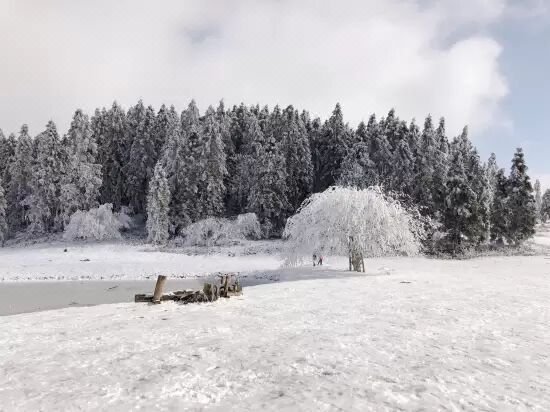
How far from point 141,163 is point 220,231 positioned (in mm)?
22405

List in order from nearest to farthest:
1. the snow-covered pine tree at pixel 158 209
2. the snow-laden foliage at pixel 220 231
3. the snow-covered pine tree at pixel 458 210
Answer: the snow-covered pine tree at pixel 458 210
the snow-laden foliage at pixel 220 231
the snow-covered pine tree at pixel 158 209

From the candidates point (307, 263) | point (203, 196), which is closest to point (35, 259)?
point (203, 196)

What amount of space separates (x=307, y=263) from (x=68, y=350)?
3105 cm

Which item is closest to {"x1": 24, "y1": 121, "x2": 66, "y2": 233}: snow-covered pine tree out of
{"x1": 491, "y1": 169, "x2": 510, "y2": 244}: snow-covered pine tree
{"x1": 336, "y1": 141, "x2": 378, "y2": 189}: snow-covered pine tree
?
{"x1": 336, "y1": 141, "x2": 378, "y2": 189}: snow-covered pine tree

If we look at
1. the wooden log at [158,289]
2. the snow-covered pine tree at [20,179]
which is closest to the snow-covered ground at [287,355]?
the wooden log at [158,289]

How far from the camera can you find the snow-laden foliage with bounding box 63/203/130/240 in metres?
55.8

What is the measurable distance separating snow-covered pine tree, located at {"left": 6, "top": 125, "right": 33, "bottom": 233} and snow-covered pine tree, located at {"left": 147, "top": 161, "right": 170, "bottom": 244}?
23.0 m

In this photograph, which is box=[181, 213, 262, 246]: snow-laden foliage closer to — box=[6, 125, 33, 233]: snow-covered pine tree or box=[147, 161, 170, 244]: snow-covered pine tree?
box=[147, 161, 170, 244]: snow-covered pine tree

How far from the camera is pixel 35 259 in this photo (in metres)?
45.3

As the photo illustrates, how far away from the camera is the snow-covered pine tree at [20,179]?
6662 centimetres

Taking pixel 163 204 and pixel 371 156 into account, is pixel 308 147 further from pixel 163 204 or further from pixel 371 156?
pixel 163 204

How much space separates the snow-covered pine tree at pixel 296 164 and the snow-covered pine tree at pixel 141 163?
2150 centimetres

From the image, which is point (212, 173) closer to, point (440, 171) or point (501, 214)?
point (440, 171)

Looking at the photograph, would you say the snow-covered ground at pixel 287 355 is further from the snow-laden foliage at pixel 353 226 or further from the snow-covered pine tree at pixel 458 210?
the snow-covered pine tree at pixel 458 210
